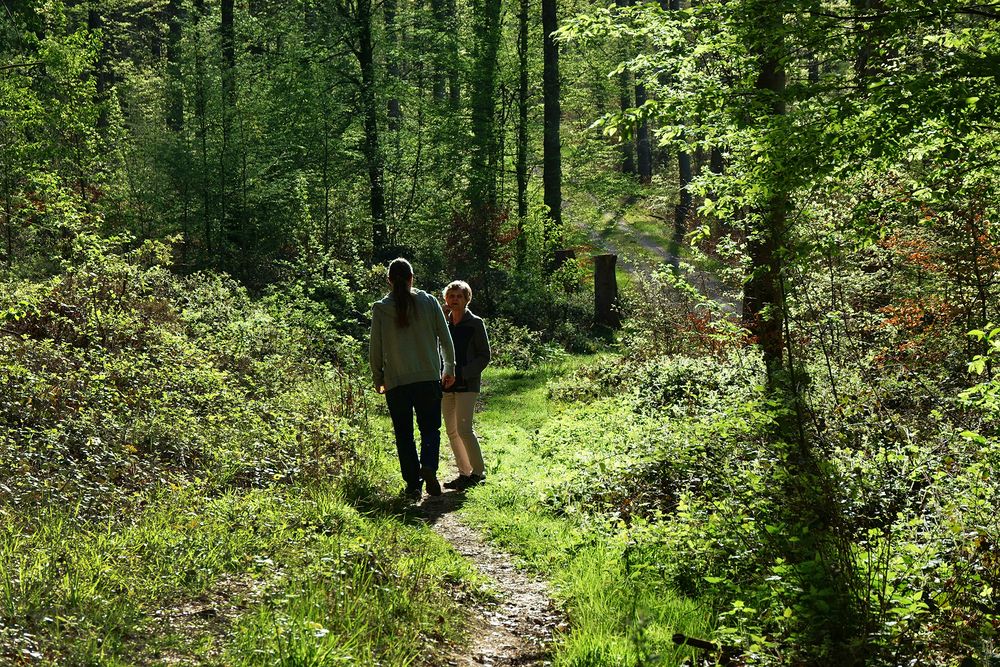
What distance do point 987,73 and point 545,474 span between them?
18.1 feet

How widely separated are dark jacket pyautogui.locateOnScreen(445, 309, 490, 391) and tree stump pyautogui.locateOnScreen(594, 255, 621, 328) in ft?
43.6

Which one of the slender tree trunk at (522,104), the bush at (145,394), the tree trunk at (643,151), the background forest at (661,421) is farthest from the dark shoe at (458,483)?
the tree trunk at (643,151)

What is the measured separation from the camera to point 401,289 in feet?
25.8

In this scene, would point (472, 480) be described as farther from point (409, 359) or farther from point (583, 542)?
point (583, 542)

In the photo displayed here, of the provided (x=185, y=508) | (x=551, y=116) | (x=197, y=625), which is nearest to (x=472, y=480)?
(x=185, y=508)

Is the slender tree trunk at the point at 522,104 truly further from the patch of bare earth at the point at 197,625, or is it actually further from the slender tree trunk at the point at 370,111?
the patch of bare earth at the point at 197,625

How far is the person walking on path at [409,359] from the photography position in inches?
312

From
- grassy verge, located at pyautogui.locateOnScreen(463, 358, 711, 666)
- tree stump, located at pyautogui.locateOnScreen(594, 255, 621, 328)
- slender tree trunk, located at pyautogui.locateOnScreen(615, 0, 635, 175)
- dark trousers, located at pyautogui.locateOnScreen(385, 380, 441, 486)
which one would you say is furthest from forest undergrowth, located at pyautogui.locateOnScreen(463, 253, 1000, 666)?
slender tree trunk, located at pyautogui.locateOnScreen(615, 0, 635, 175)

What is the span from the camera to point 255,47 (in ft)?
86.9

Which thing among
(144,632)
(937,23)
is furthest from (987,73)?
(144,632)

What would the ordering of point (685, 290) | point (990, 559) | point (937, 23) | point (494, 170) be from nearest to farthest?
point (990, 559) → point (937, 23) → point (685, 290) → point (494, 170)

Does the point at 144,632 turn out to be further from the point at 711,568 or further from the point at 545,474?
the point at 545,474

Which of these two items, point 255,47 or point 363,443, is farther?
point 255,47

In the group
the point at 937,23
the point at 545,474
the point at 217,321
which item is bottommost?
the point at 545,474
